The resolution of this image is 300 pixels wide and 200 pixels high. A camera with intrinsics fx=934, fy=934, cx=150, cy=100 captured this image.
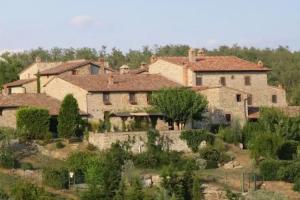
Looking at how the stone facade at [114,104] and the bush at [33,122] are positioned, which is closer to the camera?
the bush at [33,122]

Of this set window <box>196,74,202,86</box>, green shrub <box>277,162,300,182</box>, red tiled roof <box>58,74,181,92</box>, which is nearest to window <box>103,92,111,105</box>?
red tiled roof <box>58,74,181,92</box>

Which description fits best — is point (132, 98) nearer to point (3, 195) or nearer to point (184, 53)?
point (3, 195)

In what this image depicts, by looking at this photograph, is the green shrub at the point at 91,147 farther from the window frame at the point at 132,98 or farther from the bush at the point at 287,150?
the bush at the point at 287,150

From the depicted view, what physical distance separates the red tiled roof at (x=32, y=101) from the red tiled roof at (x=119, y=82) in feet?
5.87

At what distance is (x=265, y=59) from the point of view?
12269cm

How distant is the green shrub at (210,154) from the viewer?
172ft

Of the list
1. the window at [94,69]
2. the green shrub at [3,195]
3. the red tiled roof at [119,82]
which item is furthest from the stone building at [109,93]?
the green shrub at [3,195]

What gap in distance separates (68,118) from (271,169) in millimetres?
13436

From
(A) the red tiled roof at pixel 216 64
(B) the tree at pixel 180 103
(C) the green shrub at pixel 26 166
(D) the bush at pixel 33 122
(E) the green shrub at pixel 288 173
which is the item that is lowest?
(E) the green shrub at pixel 288 173

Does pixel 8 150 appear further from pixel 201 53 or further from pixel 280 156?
pixel 201 53

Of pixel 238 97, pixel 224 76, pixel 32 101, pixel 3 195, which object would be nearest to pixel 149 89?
pixel 238 97

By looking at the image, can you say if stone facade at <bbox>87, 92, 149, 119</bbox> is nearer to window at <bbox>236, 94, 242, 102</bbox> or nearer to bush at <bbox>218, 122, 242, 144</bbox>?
window at <bbox>236, 94, 242, 102</bbox>

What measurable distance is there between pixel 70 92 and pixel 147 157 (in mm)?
11140

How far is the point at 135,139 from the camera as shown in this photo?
53906 mm
